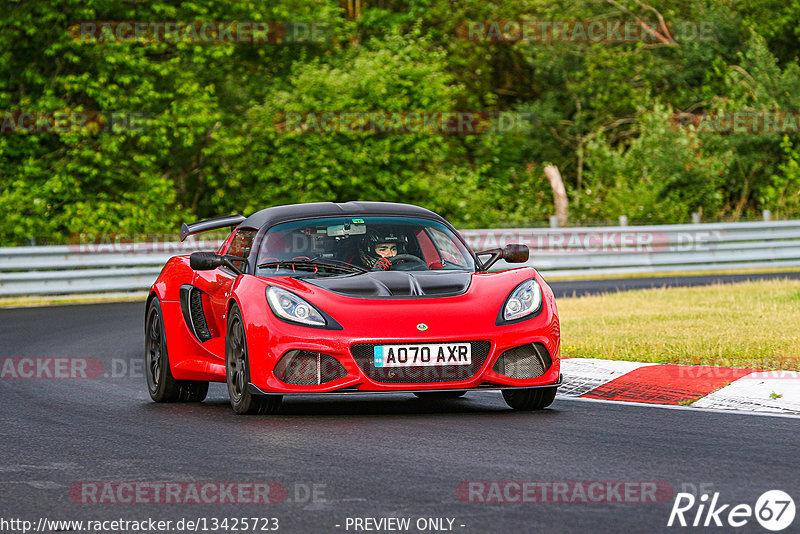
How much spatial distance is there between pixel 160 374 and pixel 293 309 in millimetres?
2118

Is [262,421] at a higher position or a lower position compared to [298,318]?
lower

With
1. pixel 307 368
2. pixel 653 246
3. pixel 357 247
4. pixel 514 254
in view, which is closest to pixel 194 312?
pixel 357 247

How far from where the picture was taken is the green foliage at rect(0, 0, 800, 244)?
1177 inches

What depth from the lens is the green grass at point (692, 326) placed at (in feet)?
36.6

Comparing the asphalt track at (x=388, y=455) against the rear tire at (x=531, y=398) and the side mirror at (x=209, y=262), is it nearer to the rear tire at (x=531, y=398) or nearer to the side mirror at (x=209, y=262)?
the rear tire at (x=531, y=398)

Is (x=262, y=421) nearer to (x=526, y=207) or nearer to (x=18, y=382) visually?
(x=18, y=382)

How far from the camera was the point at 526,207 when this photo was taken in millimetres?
39312

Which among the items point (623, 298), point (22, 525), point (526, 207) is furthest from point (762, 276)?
point (22, 525)

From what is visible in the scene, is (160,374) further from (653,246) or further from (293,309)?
(653,246)

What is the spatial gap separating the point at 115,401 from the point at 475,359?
10.4ft

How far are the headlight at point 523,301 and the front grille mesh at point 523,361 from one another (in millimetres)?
208

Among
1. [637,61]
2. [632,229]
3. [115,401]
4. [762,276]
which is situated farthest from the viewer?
[637,61]

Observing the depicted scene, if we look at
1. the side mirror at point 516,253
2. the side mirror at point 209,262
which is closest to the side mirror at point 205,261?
the side mirror at point 209,262

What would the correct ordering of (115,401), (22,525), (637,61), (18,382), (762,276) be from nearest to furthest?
1. (22,525)
2. (115,401)
3. (18,382)
4. (762,276)
5. (637,61)
